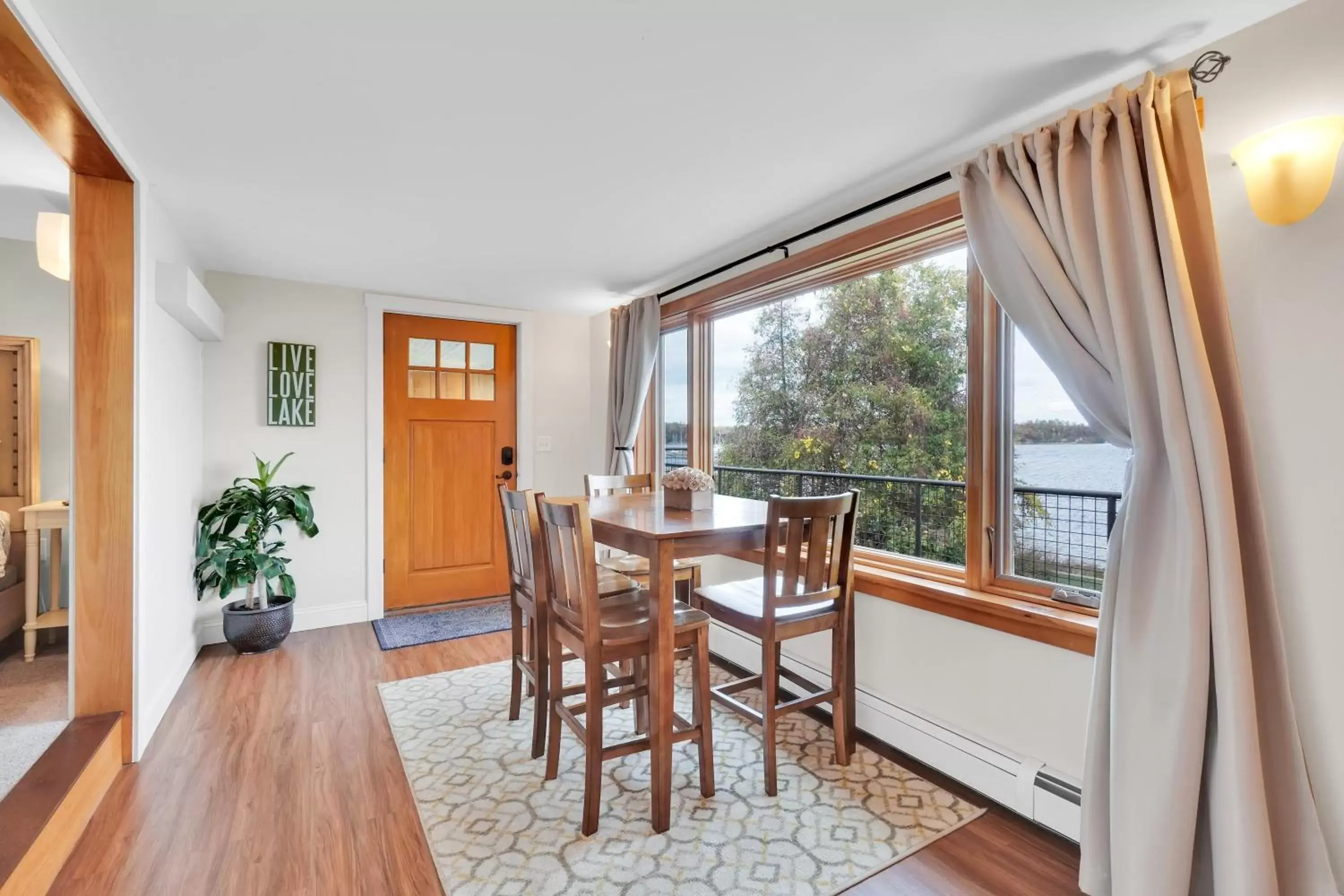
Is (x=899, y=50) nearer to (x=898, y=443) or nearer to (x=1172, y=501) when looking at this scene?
(x=1172, y=501)

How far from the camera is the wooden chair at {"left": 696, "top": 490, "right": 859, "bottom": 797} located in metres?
1.99

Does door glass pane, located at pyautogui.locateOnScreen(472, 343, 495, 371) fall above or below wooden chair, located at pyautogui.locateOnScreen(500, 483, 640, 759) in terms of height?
above

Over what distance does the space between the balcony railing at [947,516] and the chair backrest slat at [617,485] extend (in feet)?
1.35

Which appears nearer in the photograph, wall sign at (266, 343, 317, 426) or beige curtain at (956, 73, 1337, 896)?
beige curtain at (956, 73, 1337, 896)

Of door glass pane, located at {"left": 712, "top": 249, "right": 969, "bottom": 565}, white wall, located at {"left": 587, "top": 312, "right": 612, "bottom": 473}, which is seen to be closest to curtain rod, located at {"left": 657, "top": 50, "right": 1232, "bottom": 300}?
door glass pane, located at {"left": 712, "top": 249, "right": 969, "bottom": 565}

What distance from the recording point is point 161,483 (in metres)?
2.57

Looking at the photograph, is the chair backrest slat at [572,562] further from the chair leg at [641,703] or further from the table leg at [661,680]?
the chair leg at [641,703]

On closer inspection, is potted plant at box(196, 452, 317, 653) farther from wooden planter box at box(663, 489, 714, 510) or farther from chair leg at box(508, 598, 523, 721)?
wooden planter box at box(663, 489, 714, 510)

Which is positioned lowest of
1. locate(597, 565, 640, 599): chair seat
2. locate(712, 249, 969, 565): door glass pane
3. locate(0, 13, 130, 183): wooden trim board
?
locate(597, 565, 640, 599): chair seat

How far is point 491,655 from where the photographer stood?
132 inches

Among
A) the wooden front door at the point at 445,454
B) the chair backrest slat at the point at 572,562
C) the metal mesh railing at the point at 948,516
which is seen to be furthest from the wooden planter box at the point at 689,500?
the wooden front door at the point at 445,454

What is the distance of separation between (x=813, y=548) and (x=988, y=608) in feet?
1.95

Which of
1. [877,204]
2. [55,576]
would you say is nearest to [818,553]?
[877,204]

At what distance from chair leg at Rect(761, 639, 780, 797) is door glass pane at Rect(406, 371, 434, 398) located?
3.19 meters
